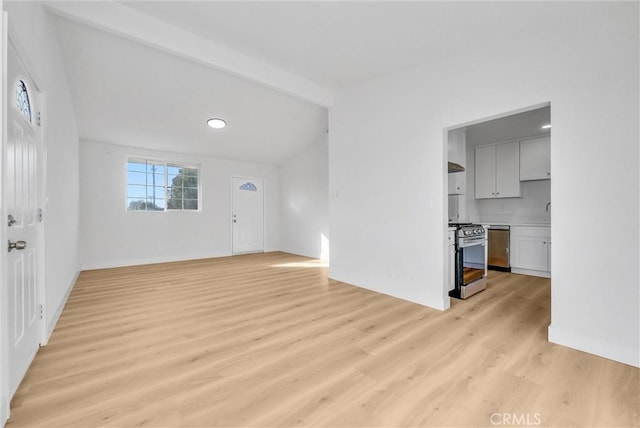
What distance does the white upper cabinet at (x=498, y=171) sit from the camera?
16.2 ft

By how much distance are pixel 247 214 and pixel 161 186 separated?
202 cm

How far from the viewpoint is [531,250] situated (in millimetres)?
4469

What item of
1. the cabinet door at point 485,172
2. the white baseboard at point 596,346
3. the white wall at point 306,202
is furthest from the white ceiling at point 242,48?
the cabinet door at point 485,172

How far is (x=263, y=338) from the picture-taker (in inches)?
94.6

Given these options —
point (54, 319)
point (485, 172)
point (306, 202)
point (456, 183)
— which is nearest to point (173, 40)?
point (54, 319)

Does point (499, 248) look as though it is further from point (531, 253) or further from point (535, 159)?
point (535, 159)

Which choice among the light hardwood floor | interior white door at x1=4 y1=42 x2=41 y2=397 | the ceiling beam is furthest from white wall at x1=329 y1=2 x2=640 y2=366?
interior white door at x1=4 y1=42 x2=41 y2=397

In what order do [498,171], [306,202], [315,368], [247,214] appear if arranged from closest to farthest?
1. [315,368]
2. [498,171]
3. [306,202]
4. [247,214]

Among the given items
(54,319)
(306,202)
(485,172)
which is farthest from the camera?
(306,202)

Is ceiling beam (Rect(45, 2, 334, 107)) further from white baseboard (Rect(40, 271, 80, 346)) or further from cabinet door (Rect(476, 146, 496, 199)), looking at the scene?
cabinet door (Rect(476, 146, 496, 199))

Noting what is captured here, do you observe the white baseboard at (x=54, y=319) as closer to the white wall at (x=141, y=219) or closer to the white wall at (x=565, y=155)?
the white wall at (x=141, y=219)

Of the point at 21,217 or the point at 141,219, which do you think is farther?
the point at 141,219

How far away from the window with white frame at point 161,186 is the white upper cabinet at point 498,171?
19.4ft

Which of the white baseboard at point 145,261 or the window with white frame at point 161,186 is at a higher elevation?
the window with white frame at point 161,186
